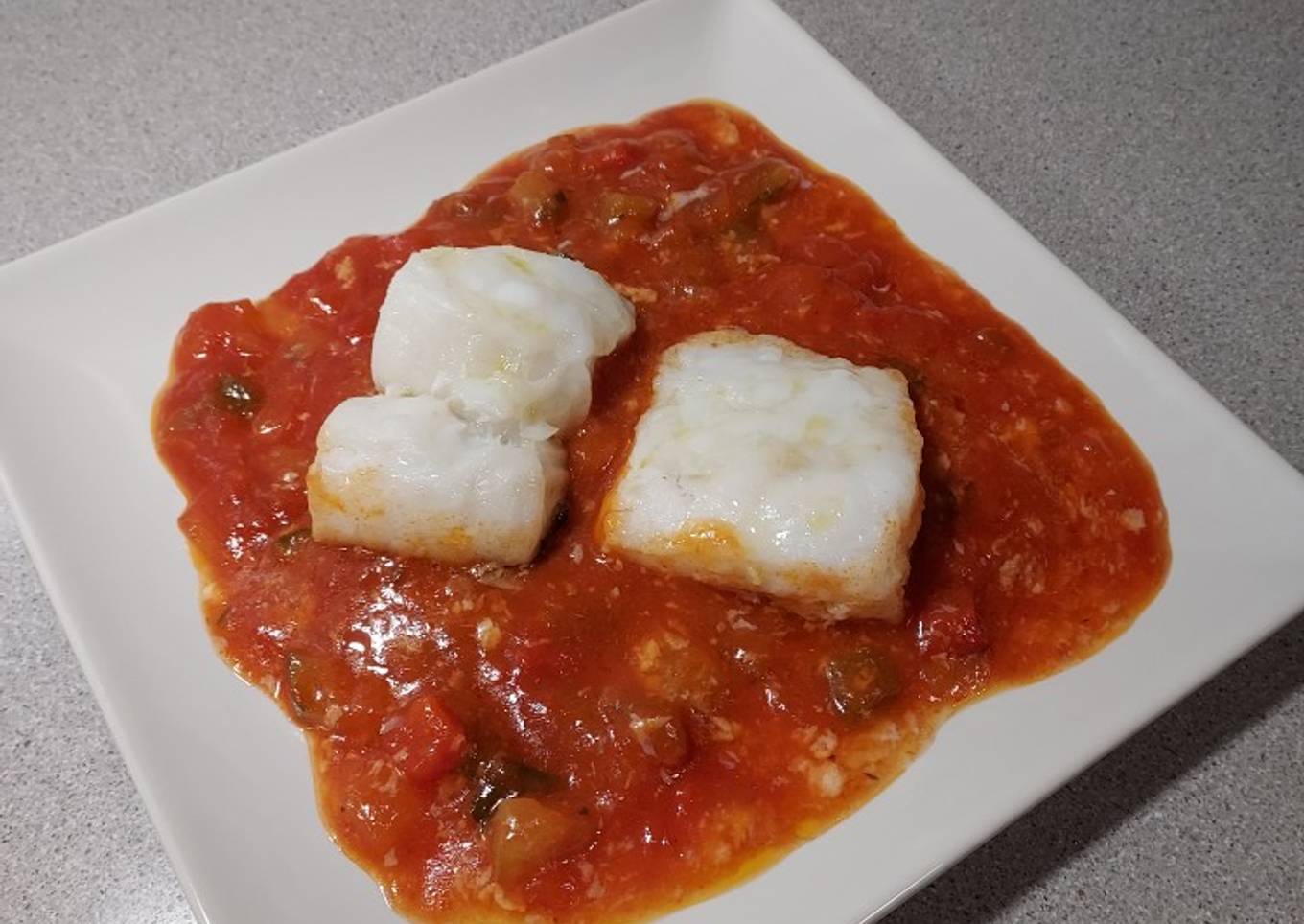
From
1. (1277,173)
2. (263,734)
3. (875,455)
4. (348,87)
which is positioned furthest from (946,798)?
(348,87)

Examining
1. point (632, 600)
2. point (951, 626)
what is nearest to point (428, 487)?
point (632, 600)

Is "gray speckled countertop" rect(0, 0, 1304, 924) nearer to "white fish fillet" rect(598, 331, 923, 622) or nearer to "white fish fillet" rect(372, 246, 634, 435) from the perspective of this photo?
"white fish fillet" rect(598, 331, 923, 622)

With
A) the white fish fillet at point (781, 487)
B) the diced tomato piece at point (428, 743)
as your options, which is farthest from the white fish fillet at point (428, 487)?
the diced tomato piece at point (428, 743)

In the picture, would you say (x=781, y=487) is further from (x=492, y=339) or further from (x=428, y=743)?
(x=428, y=743)

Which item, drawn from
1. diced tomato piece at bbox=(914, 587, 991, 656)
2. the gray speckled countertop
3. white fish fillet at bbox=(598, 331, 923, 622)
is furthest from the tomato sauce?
the gray speckled countertop

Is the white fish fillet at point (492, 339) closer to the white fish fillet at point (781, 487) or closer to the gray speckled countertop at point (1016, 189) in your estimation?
the white fish fillet at point (781, 487)
